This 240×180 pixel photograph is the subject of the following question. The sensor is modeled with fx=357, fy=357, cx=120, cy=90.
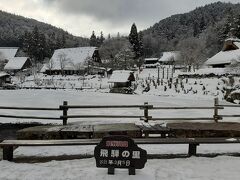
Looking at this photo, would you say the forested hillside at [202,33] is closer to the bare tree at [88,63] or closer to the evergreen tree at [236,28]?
the evergreen tree at [236,28]

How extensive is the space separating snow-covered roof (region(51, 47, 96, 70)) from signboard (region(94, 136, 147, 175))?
79323mm

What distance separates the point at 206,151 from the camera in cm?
1000

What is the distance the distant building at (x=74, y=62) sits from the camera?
8438 centimetres

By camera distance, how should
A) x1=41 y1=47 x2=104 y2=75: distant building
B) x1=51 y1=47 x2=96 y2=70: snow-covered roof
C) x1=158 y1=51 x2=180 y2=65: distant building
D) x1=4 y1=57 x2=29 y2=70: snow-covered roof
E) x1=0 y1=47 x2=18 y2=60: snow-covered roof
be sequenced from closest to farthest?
x1=41 y1=47 x2=104 y2=75: distant building < x1=51 y1=47 x2=96 y2=70: snow-covered roof < x1=4 y1=57 x2=29 y2=70: snow-covered roof < x1=158 y1=51 x2=180 y2=65: distant building < x1=0 y1=47 x2=18 y2=60: snow-covered roof

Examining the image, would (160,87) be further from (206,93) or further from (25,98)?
(25,98)

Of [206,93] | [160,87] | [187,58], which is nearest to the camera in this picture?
[206,93]

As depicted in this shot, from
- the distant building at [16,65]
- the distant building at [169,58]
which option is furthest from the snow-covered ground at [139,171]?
the distant building at [16,65]

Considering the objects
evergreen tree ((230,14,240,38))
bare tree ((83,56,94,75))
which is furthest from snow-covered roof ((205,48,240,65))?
bare tree ((83,56,94,75))

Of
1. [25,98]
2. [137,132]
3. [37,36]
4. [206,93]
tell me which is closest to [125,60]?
[37,36]

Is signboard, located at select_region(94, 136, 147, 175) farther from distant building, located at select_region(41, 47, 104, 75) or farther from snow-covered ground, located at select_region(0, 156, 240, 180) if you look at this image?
distant building, located at select_region(41, 47, 104, 75)

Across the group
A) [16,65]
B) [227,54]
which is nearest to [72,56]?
[16,65]

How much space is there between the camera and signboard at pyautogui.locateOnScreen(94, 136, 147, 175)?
24.4 ft

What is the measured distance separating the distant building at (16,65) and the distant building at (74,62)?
34.4 feet

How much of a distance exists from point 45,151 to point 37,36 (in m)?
100
